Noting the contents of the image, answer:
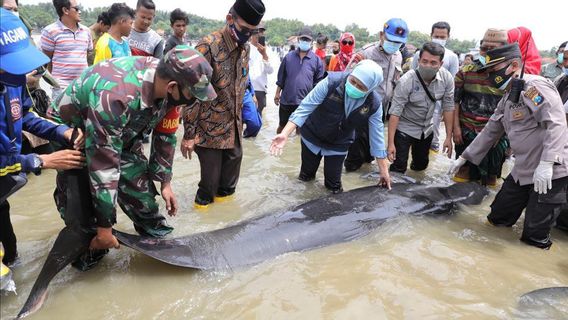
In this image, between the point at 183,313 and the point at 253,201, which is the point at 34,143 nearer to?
the point at 253,201

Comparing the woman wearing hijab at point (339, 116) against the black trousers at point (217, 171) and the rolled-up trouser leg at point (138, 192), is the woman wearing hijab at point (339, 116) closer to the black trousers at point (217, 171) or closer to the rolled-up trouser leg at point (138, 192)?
the black trousers at point (217, 171)

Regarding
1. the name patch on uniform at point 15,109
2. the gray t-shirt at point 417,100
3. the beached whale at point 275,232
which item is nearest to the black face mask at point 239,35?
the beached whale at point 275,232

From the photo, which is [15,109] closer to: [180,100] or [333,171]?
[180,100]

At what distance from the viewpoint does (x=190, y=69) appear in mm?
2223

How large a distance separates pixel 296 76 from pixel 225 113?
3254mm

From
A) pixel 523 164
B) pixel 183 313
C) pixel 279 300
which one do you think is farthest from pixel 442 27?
pixel 183 313

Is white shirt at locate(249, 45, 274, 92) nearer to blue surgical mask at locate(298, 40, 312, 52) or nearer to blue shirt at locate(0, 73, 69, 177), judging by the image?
blue surgical mask at locate(298, 40, 312, 52)

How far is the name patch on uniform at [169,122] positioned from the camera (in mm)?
2802

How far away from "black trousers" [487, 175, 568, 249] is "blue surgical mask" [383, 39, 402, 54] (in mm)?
2404

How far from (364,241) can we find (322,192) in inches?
51.7

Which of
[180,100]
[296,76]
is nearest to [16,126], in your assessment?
[180,100]

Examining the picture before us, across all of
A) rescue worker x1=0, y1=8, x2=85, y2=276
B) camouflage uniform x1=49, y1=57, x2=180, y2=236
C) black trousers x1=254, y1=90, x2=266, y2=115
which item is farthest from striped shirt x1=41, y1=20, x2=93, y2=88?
black trousers x1=254, y1=90, x2=266, y2=115

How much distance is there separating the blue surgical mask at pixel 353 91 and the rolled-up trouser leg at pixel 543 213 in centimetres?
185

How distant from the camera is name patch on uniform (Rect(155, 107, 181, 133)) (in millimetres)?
2802
